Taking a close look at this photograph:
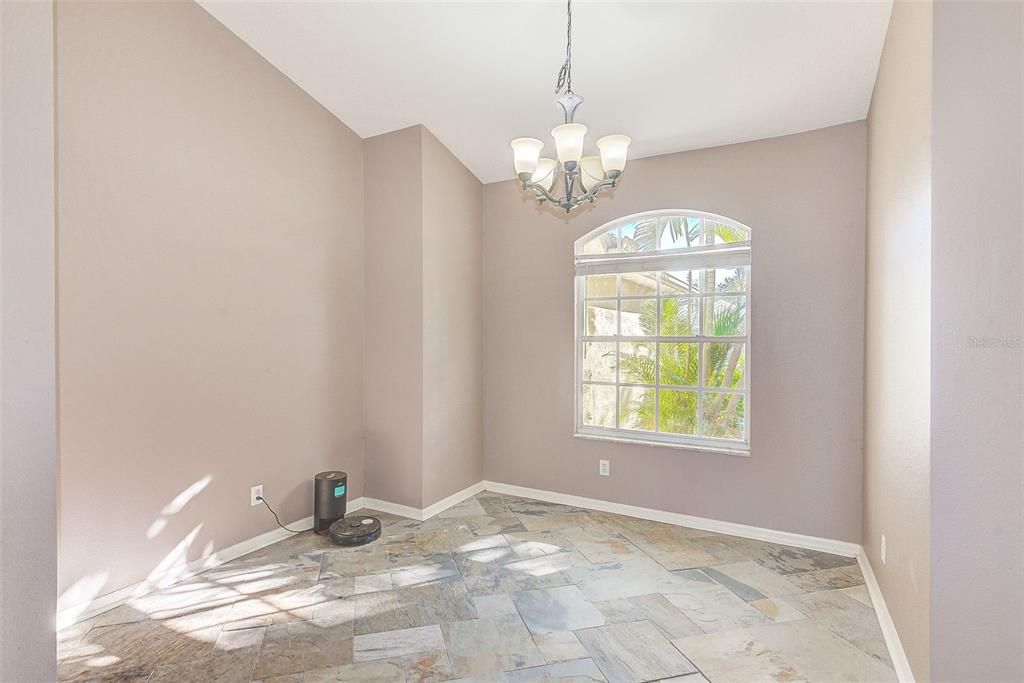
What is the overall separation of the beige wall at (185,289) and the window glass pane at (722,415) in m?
2.73

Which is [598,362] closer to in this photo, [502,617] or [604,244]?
[604,244]

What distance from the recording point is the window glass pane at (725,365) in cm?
347

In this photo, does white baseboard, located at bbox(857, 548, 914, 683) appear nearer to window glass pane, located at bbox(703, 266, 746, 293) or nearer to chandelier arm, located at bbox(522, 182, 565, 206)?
window glass pane, located at bbox(703, 266, 746, 293)

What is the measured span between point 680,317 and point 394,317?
2.16m

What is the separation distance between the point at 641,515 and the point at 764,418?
1.13 meters

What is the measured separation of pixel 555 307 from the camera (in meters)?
4.08

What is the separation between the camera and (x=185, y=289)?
2793 millimetres

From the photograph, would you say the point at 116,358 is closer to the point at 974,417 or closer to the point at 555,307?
the point at 555,307

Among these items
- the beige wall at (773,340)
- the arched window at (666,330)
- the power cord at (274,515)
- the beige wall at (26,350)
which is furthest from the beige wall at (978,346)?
the power cord at (274,515)

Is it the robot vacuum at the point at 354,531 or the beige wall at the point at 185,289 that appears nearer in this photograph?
the beige wall at the point at 185,289

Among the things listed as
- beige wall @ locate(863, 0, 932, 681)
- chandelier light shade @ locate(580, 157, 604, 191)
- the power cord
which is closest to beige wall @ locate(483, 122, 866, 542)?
beige wall @ locate(863, 0, 932, 681)

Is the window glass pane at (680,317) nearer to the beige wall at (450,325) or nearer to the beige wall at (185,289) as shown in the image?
the beige wall at (450,325)

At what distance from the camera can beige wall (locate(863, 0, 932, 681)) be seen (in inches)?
67.3

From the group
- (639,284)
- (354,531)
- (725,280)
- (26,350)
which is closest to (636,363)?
(639,284)
